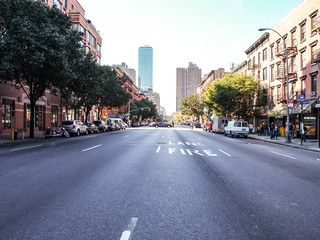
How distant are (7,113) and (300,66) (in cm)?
3284

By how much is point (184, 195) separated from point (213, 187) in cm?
102

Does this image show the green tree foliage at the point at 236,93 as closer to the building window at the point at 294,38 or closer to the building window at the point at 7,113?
the building window at the point at 294,38

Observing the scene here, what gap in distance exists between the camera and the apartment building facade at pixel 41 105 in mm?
26625

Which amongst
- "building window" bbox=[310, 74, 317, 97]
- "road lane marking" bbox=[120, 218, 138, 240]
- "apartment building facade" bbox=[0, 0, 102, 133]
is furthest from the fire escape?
"road lane marking" bbox=[120, 218, 138, 240]

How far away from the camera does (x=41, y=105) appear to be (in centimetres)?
3369

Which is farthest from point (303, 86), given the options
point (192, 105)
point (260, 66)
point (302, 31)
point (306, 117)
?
point (192, 105)

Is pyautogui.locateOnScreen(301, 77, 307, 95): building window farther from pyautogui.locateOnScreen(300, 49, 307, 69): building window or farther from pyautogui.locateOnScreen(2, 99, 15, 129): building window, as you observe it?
pyautogui.locateOnScreen(2, 99, 15, 129): building window

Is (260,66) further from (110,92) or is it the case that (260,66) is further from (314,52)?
(110,92)

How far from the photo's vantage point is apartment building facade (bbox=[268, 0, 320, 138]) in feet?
80.9

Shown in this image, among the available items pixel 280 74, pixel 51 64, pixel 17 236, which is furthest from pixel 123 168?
pixel 280 74

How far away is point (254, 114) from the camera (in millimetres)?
38281

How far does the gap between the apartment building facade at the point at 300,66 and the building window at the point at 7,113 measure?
96.2 feet

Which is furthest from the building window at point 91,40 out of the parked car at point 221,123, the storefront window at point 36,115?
the parked car at point 221,123

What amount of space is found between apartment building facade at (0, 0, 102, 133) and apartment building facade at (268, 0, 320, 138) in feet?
75.5
